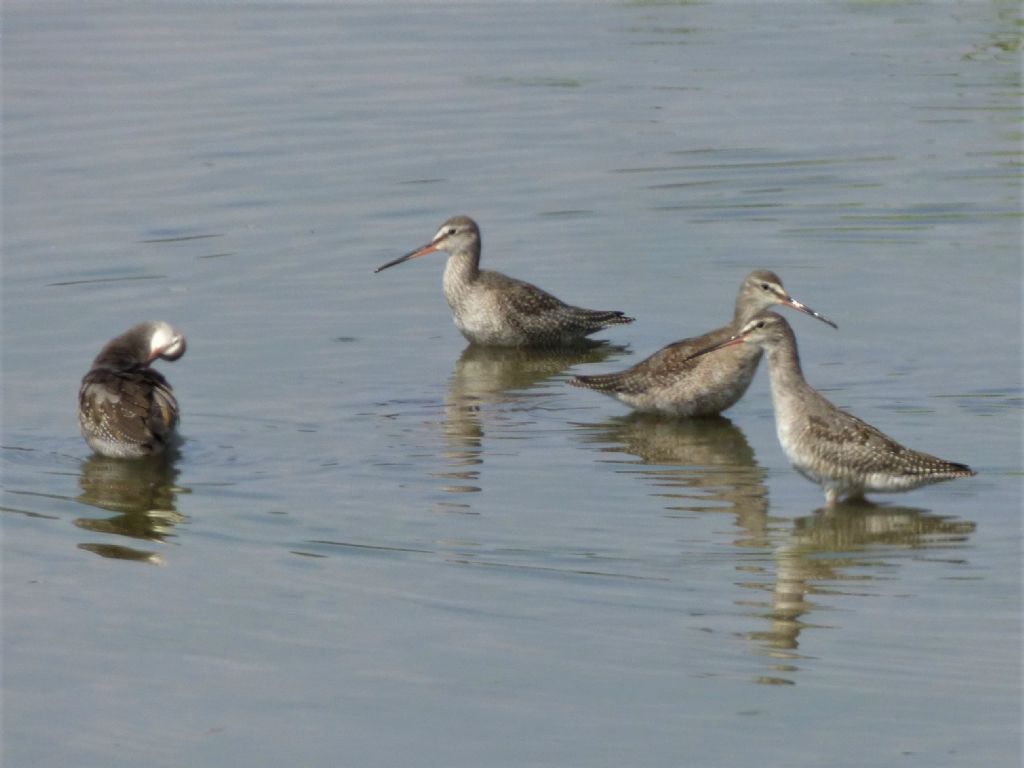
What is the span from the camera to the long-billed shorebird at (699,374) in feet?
41.1

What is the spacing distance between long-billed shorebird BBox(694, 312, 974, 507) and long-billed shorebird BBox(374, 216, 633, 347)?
3.75m

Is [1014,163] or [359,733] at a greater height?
[1014,163]

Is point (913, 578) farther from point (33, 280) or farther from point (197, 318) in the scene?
point (33, 280)

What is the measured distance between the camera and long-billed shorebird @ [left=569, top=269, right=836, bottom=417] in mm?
12523

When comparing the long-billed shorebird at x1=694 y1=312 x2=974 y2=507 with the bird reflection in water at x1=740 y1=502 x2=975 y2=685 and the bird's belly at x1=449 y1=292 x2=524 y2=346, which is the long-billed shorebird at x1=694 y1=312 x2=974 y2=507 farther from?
the bird's belly at x1=449 y1=292 x2=524 y2=346

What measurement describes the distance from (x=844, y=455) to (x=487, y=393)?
355 cm

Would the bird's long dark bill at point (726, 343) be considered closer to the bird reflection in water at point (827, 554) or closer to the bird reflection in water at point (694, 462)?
the bird reflection in water at point (694, 462)

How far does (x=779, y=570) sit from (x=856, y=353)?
4.33 meters

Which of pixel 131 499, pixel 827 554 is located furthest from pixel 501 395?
pixel 827 554

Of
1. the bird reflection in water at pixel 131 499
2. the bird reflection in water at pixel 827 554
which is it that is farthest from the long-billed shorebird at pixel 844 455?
the bird reflection in water at pixel 131 499

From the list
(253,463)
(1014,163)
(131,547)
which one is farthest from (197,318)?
(1014,163)

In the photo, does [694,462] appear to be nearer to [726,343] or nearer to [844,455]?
[726,343]

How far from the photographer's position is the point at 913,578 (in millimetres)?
9531

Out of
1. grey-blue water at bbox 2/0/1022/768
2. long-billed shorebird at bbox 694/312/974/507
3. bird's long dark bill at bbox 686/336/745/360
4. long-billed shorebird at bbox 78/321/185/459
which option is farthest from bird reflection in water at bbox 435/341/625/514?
long-billed shorebird at bbox 694/312/974/507
